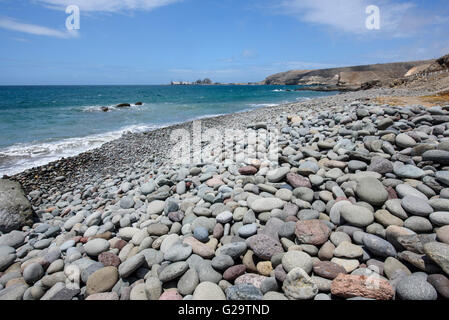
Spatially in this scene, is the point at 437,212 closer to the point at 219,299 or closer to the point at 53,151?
the point at 219,299

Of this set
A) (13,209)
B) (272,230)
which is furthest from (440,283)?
(13,209)

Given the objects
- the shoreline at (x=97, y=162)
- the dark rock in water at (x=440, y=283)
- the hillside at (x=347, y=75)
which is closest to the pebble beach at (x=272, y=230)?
the dark rock in water at (x=440, y=283)

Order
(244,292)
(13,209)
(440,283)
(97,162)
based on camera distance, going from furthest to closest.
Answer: (97,162), (13,209), (244,292), (440,283)

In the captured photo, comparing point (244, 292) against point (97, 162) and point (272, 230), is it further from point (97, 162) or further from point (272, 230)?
point (97, 162)

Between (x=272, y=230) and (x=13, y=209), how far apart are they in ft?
14.3

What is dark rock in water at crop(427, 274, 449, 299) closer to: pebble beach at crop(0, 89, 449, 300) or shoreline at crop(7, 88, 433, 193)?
pebble beach at crop(0, 89, 449, 300)

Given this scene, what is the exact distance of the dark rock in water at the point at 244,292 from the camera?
1903 mm

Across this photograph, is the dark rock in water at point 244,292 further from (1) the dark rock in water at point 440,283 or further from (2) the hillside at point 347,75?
(2) the hillside at point 347,75

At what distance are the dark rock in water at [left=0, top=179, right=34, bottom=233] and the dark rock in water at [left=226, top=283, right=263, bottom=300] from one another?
13.1 feet

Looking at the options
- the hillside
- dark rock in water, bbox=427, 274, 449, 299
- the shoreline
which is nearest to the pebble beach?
dark rock in water, bbox=427, 274, 449, 299

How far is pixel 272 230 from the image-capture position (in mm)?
2570

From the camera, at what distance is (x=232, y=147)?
17.8 ft

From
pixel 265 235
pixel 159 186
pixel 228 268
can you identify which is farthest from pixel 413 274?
pixel 159 186

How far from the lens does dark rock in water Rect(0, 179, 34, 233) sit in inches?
153
